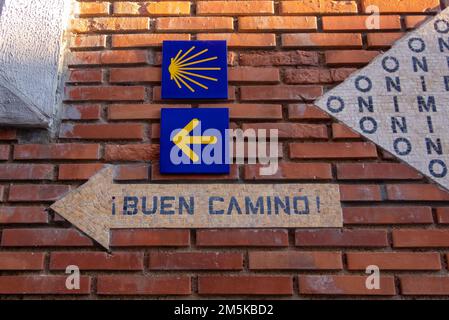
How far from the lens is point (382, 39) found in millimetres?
1935

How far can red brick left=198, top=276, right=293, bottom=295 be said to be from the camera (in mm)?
1602

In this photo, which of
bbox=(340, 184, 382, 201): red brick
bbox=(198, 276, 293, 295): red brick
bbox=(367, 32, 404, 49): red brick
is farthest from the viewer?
bbox=(367, 32, 404, 49): red brick

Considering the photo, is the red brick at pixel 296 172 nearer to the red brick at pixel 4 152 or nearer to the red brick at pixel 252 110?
the red brick at pixel 252 110

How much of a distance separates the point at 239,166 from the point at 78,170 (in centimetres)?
54

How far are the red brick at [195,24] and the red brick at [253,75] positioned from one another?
182 millimetres

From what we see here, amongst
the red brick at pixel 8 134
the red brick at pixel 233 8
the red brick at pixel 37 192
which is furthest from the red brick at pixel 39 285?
the red brick at pixel 233 8

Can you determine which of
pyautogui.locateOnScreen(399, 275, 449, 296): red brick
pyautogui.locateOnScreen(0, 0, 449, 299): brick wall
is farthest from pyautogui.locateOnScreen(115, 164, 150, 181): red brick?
pyautogui.locateOnScreen(399, 275, 449, 296): red brick

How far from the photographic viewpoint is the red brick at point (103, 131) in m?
1.80

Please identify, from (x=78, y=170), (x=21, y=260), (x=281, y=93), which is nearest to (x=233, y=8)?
(x=281, y=93)

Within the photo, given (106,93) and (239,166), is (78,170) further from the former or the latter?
(239,166)

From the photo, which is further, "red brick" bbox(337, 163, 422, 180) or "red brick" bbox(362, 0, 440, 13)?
"red brick" bbox(362, 0, 440, 13)

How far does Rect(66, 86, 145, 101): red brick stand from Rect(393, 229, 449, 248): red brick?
979mm

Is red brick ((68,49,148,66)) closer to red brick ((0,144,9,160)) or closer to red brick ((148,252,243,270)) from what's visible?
red brick ((0,144,9,160))
